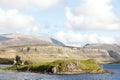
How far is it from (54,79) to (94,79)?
61.0ft

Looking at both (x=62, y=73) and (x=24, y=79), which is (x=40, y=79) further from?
(x=62, y=73)

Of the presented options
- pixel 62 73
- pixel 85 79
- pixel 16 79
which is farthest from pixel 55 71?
pixel 16 79

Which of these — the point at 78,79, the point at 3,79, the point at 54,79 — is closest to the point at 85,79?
the point at 78,79

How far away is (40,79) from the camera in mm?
144750

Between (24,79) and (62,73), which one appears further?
(62,73)

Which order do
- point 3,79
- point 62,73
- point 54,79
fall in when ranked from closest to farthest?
point 3,79 → point 54,79 → point 62,73

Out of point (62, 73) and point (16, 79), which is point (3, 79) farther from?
point (62, 73)

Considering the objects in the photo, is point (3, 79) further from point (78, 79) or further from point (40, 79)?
point (78, 79)

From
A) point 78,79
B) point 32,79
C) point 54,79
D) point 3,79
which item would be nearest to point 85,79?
point 78,79

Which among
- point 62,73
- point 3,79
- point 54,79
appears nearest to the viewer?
point 3,79

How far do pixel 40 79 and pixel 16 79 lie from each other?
33.3 feet

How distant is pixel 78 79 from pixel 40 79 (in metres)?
18.3

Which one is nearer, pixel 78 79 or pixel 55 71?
pixel 78 79

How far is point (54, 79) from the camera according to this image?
14900 cm
